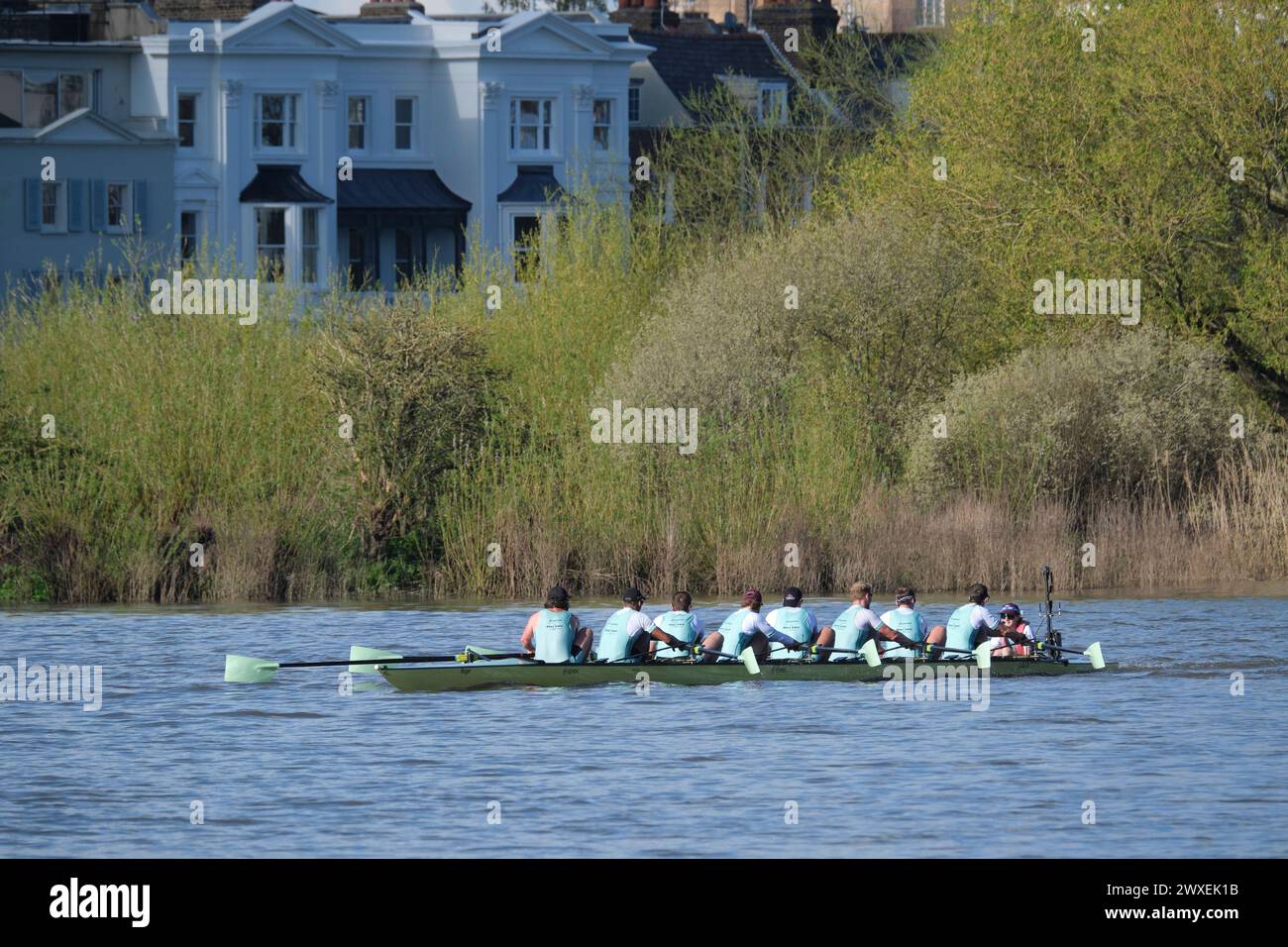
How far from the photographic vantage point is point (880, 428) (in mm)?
41625

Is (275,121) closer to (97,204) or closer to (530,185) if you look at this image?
(97,204)

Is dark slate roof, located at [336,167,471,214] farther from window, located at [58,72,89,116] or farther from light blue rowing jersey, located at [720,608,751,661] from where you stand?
light blue rowing jersey, located at [720,608,751,661]

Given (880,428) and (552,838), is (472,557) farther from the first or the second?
(552,838)

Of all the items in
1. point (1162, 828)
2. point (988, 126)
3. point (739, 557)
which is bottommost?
point (1162, 828)

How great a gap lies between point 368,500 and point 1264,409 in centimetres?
1728

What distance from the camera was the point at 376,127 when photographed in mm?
74000

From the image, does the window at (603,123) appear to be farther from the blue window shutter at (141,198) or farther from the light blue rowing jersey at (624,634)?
the light blue rowing jersey at (624,634)

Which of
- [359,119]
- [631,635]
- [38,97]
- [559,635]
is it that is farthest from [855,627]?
[38,97]

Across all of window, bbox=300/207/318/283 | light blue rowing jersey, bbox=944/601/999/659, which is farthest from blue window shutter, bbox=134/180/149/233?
light blue rowing jersey, bbox=944/601/999/659

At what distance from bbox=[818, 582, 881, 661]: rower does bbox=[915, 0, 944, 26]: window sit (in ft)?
301

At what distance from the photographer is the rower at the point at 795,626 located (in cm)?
2841

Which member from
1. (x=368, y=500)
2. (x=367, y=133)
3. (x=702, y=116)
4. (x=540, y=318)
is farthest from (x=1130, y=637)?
(x=367, y=133)

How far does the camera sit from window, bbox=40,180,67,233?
6912 cm

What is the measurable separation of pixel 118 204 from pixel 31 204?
2657 millimetres
